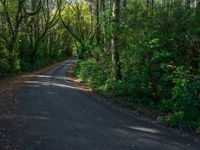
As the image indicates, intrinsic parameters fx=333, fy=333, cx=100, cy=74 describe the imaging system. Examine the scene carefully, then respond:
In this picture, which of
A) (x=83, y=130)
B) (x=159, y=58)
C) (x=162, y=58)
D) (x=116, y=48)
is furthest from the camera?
(x=116, y=48)

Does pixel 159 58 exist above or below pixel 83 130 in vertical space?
above

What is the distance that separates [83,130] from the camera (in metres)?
10.9

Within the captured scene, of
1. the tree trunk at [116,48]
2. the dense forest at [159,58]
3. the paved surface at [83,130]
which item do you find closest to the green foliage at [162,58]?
the dense forest at [159,58]

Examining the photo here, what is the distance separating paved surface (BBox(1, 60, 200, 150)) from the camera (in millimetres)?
9391

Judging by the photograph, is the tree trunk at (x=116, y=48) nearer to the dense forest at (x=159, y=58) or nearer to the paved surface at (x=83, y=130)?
the dense forest at (x=159, y=58)

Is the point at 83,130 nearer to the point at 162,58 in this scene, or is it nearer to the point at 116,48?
the point at 162,58

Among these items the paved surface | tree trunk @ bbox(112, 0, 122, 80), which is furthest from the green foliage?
the paved surface

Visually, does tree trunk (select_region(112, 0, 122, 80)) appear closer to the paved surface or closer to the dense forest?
the dense forest

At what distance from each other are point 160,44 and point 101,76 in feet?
24.6

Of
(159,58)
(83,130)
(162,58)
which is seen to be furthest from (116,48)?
(83,130)

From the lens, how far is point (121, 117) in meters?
13.0

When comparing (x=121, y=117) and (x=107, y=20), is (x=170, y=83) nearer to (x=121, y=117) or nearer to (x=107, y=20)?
(x=121, y=117)

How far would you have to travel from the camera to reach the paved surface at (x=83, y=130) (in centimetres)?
939

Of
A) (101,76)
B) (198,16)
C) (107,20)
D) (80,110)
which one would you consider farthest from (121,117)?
(101,76)
